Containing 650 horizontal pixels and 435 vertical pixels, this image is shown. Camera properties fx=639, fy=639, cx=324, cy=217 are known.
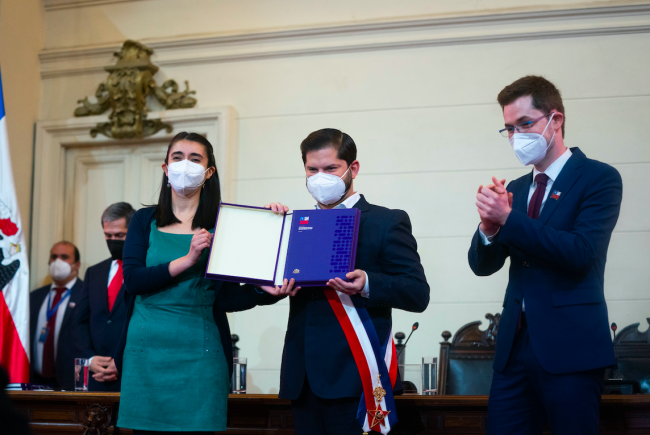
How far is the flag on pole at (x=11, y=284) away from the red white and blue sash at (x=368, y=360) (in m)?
2.52

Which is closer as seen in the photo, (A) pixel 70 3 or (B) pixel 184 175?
(B) pixel 184 175

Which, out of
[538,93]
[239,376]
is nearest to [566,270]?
[538,93]

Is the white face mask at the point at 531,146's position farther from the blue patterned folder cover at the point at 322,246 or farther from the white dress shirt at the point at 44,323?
the white dress shirt at the point at 44,323

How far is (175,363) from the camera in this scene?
2.08 metres

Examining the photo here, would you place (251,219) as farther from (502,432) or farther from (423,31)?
(423,31)

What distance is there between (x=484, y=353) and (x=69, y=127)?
3.46m

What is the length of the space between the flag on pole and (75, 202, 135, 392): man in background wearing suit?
473 mm

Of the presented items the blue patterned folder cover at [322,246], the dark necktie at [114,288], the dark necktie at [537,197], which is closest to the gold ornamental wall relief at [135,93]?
the dark necktie at [114,288]

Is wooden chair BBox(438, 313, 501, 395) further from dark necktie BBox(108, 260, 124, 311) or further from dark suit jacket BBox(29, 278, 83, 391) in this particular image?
dark suit jacket BBox(29, 278, 83, 391)

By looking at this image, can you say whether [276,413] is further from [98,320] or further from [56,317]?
[56,317]

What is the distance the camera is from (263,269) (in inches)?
82.0

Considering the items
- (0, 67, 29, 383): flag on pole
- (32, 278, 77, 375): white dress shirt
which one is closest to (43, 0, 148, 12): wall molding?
(0, 67, 29, 383): flag on pole

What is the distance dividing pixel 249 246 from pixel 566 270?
99 centimetres

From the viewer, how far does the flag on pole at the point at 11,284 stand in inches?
146
